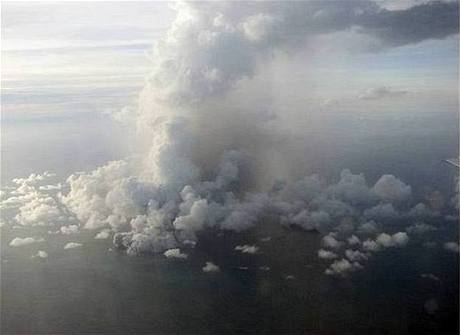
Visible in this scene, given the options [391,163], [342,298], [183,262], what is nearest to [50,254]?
[183,262]

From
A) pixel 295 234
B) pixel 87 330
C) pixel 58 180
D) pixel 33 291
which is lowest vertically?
pixel 87 330

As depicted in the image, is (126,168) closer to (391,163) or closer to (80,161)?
(80,161)

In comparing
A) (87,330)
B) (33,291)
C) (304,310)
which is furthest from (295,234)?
(33,291)

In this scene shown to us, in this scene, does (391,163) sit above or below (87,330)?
above

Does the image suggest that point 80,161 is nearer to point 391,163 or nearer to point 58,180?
point 58,180

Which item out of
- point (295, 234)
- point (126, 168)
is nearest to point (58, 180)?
point (126, 168)

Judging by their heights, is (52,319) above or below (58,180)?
below

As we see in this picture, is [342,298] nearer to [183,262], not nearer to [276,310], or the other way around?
[276,310]
